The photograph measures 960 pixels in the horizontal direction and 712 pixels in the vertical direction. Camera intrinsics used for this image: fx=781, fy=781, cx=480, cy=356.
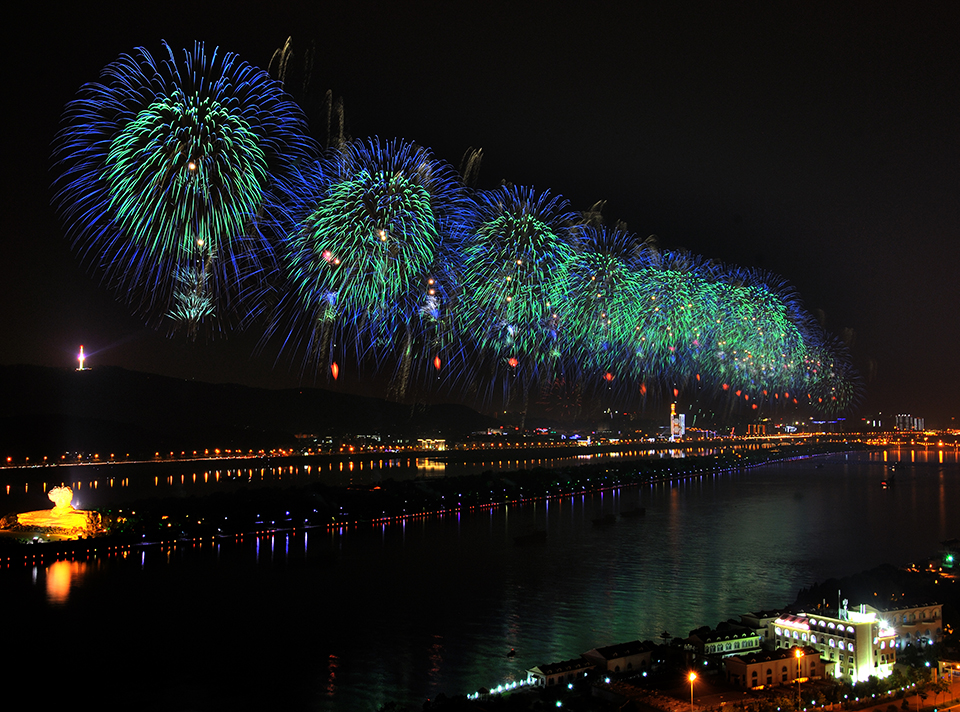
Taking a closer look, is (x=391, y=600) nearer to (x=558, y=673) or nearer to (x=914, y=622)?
(x=558, y=673)

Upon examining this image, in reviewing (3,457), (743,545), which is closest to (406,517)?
(743,545)

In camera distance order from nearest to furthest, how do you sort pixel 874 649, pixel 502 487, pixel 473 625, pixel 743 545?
pixel 874 649 < pixel 473 625 < pixel 743 545 < pixel 502 487

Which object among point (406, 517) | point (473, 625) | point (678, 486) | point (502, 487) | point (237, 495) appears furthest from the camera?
point (678, 486)

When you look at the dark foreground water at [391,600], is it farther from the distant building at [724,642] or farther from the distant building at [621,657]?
the distant building at [724,642]

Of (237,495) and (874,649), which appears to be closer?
(874,649)

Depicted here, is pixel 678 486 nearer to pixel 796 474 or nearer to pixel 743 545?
pixel 796 474
